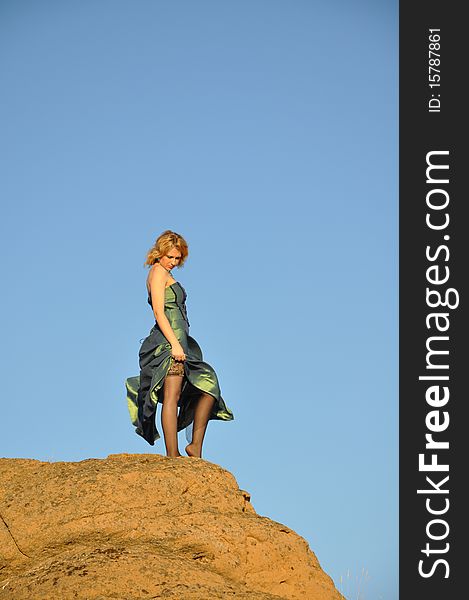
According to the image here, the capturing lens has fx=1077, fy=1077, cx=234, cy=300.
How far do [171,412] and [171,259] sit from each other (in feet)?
4.97

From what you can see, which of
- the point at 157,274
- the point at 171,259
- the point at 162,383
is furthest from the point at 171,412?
the point at 171,259

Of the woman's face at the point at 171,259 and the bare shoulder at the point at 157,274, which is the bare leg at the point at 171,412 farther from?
the woman's face at the point at 171,259

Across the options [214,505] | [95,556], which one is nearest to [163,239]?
[214,505]

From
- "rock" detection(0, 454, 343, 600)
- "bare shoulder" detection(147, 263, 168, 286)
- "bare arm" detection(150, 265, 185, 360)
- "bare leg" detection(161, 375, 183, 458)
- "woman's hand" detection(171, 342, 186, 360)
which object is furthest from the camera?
"bare shoulder" detection(147, 263, 168, 286)

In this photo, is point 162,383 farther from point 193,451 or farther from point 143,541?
point 143,541

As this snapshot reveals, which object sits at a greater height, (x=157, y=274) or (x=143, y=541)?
(x=157, y=274)

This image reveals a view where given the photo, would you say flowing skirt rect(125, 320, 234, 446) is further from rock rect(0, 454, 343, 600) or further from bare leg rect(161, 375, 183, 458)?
rock rect(0, 454, 343, 600)

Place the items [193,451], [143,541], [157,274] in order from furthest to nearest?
[157,274]
[193,451]
[143,541]

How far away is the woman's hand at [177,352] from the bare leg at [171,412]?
0.19 meters

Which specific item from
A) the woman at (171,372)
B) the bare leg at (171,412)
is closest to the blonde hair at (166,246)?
the woman at (171,372)

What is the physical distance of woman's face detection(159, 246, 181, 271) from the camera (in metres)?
10.5

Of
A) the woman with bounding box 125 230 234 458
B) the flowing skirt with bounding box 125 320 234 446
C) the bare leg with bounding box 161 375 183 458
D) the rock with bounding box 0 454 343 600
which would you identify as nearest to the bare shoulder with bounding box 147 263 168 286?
the woman with bounding box 125 230 234 458

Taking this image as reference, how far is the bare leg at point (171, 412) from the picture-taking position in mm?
10109

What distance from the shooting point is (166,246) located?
1052cm
